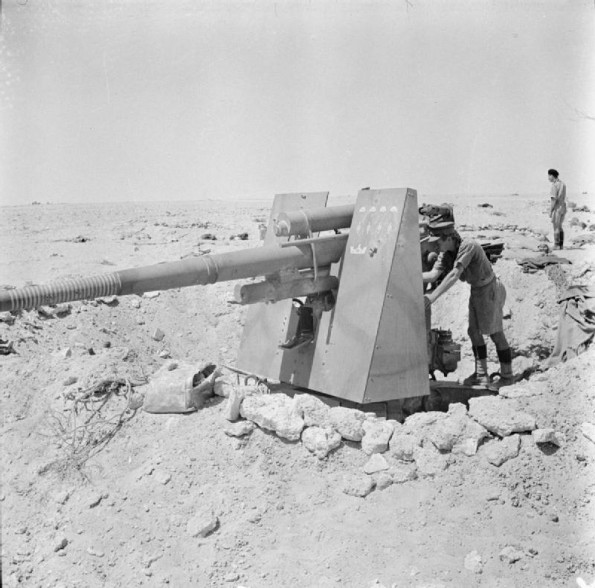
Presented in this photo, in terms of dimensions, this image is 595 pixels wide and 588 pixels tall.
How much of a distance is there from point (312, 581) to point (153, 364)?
2.84m

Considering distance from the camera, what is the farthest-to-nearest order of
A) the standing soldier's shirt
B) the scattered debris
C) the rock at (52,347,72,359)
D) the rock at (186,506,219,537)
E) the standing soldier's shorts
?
1. the standing soldier's shirt
2. the standing soldier's shorts
3. the scattered debris
4. the rock at (52,347,72,359)
5. the rock at (186,506,219,537)

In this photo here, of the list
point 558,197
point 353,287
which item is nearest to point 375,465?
point 353,287

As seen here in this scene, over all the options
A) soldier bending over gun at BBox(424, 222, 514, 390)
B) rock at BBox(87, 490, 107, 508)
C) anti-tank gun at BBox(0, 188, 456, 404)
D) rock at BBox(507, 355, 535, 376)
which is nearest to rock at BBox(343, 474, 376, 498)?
anti-tank gun at BBox(0, 188, 456, 404)

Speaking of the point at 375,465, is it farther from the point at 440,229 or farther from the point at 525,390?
the point at 440,229

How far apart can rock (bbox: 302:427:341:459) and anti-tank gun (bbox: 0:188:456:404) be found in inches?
28.1

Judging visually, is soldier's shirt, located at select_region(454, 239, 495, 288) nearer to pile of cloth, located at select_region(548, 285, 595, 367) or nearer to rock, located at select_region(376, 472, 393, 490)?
pile of cloth, located at select_region(548, 285, 595, 367)

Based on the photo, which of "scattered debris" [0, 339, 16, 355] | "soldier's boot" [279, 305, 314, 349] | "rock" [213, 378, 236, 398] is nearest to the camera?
"rock" [213, 378, 236, 398]

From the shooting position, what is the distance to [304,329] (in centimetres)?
545

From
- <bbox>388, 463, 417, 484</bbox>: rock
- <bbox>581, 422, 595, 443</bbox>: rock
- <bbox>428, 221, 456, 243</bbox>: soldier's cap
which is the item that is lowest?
<bbox>388, 463, 417, 484</bbox>: rock

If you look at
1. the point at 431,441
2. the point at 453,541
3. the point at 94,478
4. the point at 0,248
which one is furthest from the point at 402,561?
the point at 0,248

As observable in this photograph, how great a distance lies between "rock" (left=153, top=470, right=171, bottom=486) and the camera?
13.6 ft

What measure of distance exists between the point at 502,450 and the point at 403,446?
0.58 meters

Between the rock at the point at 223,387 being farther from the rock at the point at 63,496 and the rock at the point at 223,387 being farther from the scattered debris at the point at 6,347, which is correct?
the scattered debris at the point at 6,347

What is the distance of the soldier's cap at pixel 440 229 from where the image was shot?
5.81 meters
